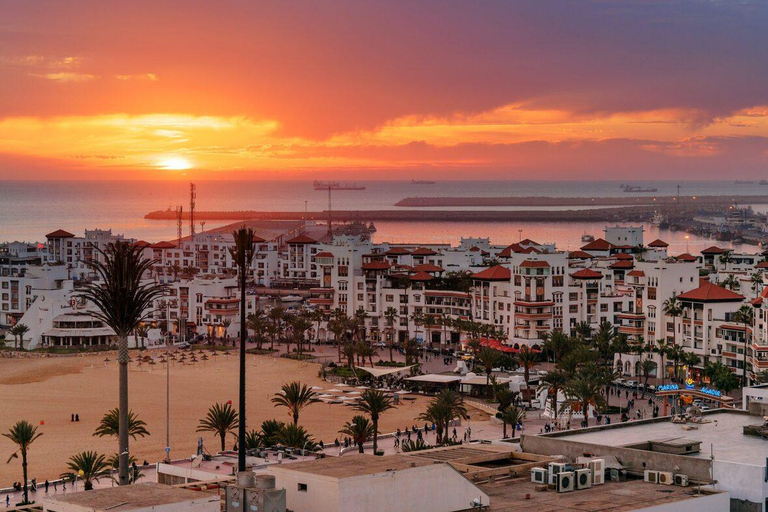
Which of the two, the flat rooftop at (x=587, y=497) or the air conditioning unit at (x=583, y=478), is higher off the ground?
the air conditioning unit at (x=583, y=478)

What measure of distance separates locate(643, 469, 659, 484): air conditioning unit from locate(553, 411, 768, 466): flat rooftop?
1936 mm

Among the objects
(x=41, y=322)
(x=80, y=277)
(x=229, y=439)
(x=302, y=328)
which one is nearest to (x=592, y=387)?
(x=229, y=439)

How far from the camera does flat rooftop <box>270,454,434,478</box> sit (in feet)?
76.3

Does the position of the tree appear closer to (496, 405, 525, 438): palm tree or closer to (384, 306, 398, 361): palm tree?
(496, 405, 525, 438): palm tree

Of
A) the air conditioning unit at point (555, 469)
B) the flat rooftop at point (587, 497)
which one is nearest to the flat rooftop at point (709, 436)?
the flat rooftop at point (587, 497)

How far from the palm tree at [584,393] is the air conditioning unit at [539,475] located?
104ft

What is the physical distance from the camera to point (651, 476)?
88.5 ft

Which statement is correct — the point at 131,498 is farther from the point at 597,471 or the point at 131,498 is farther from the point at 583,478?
the point at 597,471

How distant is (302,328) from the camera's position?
9544 cm

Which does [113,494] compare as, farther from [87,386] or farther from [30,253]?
[30,253]

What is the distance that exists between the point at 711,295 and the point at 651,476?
5558 centimetres

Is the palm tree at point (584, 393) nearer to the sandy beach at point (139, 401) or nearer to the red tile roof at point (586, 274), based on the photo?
the sandy beach at point (139, 401)

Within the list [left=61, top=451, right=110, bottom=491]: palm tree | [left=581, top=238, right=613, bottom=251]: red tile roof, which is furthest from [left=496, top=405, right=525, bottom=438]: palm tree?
[left=581, top=238, right=613, bottom=251]: red tile roof

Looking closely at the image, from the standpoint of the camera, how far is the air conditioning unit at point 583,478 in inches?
1035
